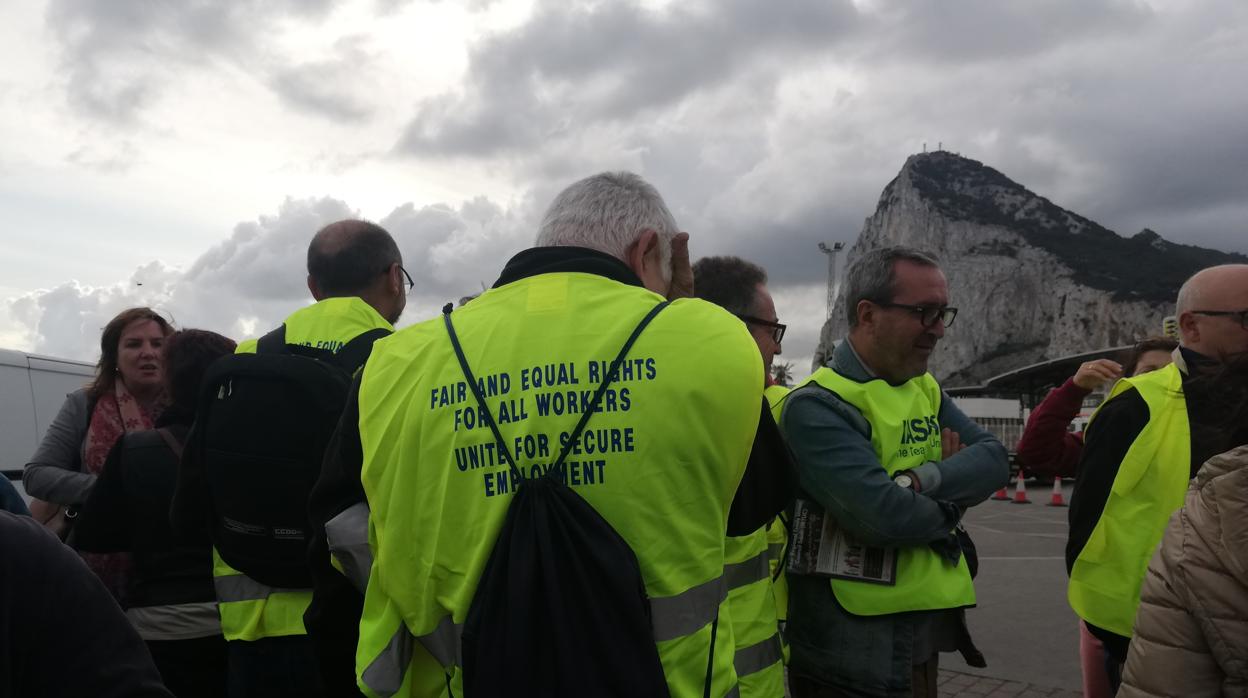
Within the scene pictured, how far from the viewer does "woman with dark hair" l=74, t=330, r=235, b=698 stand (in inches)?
115

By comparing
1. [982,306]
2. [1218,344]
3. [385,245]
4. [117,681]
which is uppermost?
[982,306]

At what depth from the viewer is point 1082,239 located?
101375 mm

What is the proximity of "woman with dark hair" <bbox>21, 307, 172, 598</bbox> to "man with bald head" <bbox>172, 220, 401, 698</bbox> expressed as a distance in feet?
4.37

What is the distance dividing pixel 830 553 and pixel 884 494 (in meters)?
0.30

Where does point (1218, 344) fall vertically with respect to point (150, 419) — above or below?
above

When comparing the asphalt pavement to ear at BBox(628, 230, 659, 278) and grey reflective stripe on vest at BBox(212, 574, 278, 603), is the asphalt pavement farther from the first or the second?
ear at BBox(628, 230, 659, 278)

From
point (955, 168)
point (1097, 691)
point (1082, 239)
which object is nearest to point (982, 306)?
point (1082, 239)

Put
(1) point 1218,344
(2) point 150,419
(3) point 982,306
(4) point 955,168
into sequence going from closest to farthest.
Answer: (1) point 1218,344 < (2) point 150,419 < (3) point 982,306 < (4) point 955,168

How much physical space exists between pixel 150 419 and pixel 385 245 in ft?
5.56

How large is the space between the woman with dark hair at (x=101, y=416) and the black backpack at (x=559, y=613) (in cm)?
289

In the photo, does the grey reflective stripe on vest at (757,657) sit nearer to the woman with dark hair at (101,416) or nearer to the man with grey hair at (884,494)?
the man with grey hair at (884,494)

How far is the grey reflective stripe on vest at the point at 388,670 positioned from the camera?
1.66m

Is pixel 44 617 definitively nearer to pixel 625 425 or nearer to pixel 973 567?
pixel 625 425

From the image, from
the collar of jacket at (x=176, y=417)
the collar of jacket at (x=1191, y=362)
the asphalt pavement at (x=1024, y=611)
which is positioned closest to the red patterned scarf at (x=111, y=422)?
the collar of jacket at (x=176, y=417)
